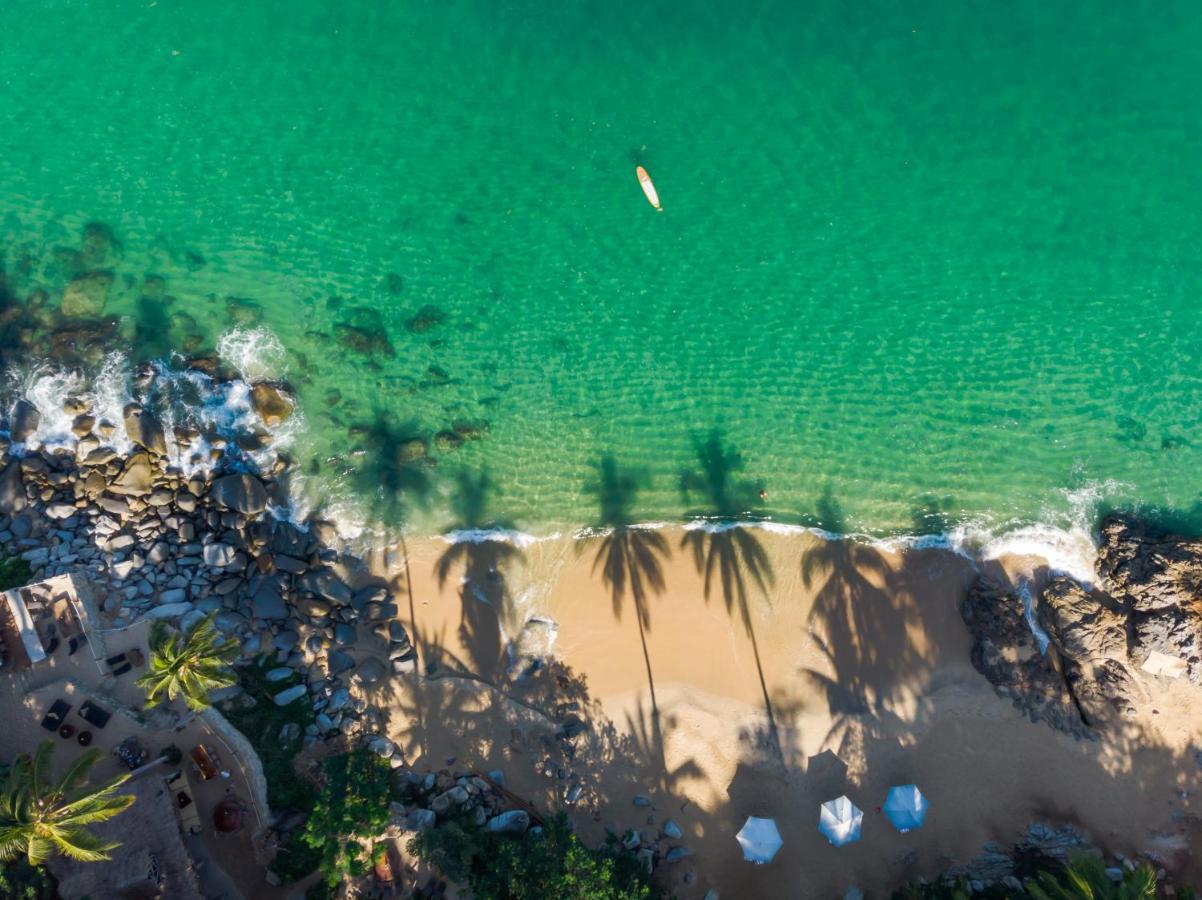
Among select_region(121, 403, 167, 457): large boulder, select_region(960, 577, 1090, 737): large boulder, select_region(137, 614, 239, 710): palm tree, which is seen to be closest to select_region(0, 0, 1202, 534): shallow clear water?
select_region(121, 403, 167, 457): large boulder

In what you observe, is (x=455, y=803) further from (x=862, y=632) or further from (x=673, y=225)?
(x=673, y=225)

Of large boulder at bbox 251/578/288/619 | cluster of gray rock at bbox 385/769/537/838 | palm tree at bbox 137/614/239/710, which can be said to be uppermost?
large boulder at bbox 251/578/288/619

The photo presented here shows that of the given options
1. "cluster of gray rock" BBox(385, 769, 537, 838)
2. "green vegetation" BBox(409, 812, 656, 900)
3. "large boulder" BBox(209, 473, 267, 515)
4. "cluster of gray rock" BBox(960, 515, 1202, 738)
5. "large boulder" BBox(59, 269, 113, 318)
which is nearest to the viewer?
"green vegetation" BBox(409, 812, 656, 900)

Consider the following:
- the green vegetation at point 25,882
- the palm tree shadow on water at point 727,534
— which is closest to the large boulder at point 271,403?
the green vegetation at point 25,882

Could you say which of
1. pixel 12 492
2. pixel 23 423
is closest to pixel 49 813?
pixel 12 492

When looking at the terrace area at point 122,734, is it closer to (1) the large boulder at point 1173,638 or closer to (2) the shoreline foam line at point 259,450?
(2) the shoreline foam line at point 259,450

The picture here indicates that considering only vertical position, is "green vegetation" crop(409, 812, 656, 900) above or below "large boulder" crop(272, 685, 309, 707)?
below

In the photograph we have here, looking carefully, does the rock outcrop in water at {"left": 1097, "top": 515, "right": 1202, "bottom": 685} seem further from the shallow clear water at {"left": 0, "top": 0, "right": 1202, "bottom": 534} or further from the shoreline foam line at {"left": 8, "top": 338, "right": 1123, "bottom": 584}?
the shallow clear water at {"left": 0, "top": 0, "right": 1202, "bottom": 534}

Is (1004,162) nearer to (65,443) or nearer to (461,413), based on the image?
(461,413)
